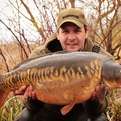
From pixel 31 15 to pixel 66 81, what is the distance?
5.02 m

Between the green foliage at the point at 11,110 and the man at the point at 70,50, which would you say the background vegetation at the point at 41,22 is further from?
the man at the point at 70,50

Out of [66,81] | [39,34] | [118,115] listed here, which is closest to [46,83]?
[66,81]

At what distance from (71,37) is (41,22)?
13.2ft

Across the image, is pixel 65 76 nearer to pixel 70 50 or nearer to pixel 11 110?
pixel 70 50

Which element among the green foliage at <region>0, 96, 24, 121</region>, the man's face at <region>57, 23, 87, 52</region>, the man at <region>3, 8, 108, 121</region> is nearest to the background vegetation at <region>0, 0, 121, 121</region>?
the green foliage at <region>0, 96, 24, 121</region>

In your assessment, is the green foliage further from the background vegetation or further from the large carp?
the background vegetation

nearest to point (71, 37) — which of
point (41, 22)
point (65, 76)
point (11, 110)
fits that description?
point (65, 76)

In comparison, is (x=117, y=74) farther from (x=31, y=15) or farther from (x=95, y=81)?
(x=31, y=15)

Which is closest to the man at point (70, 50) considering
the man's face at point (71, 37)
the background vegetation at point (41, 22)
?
the man's face at point (71, 37)

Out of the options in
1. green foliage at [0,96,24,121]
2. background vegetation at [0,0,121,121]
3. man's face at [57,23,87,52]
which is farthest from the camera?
background vegetation at [0,0,121,121]

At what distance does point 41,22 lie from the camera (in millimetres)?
7824

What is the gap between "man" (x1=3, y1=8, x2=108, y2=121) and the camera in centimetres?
385

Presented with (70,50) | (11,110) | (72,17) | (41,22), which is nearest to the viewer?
(70,50)

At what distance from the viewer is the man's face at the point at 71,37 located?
3.85 meters
